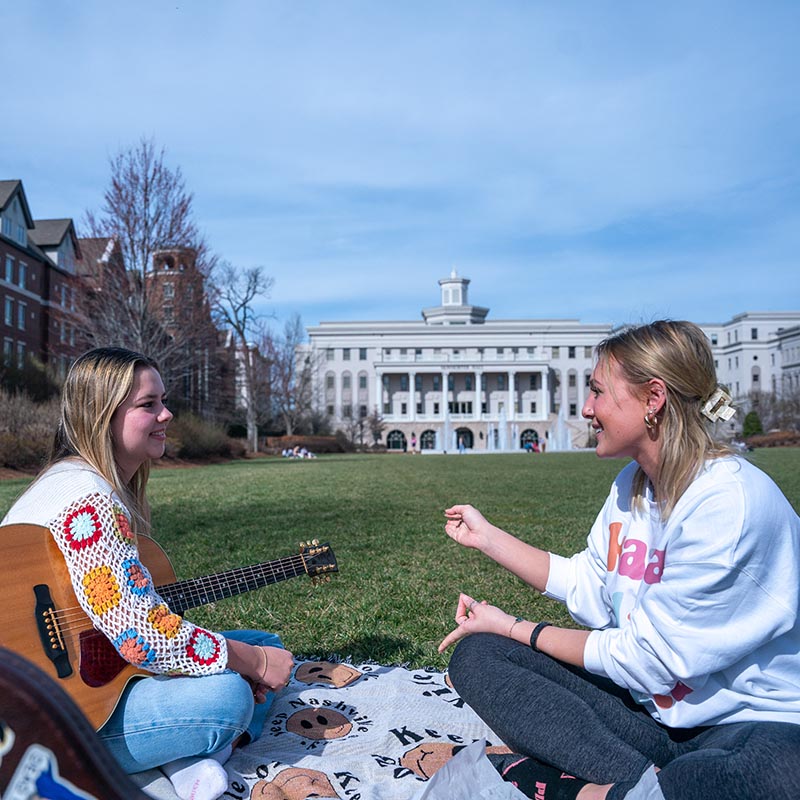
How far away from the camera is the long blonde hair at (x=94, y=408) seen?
2.53 meters

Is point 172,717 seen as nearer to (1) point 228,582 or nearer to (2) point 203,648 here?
(2) point 203,648

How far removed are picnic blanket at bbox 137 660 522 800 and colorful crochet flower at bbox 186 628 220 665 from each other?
1.49 feet

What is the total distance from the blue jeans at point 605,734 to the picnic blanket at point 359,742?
158 mm

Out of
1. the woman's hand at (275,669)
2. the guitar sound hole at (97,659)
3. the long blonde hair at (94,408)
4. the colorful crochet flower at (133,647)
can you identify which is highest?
the long blonde hair at (94,408)

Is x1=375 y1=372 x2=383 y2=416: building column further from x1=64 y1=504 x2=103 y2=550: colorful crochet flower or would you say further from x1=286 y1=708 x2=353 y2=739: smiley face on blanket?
x1=64 y1=504 x2=103 y2=550: colorful crochet flower

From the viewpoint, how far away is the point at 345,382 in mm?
93812

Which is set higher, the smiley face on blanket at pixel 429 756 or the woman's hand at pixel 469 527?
the woman's hand at pixel 469 527

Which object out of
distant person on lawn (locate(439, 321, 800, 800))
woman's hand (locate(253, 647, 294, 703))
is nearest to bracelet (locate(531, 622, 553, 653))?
distant person on lawn (locate(439, 321, 800, 800))

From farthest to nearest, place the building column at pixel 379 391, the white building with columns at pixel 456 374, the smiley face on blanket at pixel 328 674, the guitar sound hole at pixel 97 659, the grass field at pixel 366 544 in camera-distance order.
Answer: the building column at pixel 379 391 → the white building with columns at pixel 456 374 → the grass field at pixel 366 544 → the smiley face on blanket at pixel 328 674 → the guitar sound hole at pixel 97 659

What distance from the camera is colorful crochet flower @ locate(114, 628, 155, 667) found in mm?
2229

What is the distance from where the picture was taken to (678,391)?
2.26 metres

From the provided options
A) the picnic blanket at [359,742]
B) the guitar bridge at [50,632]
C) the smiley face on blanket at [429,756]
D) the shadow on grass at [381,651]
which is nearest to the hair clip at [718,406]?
the picnic blanket at [359,742]

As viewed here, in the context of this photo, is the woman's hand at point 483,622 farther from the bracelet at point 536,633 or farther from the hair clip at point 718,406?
the hair clip at point 718,406

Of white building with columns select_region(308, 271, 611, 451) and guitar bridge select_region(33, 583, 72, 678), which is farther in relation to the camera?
white building with columns select_region(308, 271, 611, 451)
